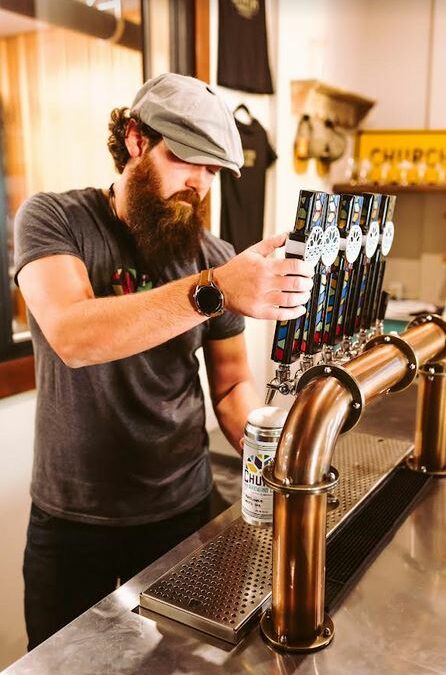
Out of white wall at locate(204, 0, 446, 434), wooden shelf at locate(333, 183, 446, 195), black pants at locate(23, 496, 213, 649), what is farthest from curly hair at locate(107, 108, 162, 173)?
wooden shelf at locate(333, 183, 446, 195)

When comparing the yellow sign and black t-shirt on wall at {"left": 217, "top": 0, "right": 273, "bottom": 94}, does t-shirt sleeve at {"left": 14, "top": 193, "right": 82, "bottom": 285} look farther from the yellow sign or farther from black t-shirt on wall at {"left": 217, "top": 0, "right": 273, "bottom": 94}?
the yellow sign

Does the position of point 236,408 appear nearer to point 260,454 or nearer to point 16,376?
point 260,454

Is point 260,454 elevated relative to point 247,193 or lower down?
lower down

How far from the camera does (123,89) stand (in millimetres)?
2727

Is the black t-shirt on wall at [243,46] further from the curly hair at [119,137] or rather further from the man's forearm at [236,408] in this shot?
the man's forearm at [236,408]

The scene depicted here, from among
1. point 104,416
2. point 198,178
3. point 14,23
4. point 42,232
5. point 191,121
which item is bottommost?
point 104,416

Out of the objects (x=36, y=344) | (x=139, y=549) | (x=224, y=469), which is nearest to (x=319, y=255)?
(x=36, y=344)

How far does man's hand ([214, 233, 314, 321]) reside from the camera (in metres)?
0.89

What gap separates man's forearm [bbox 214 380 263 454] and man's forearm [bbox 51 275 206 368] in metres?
0.46

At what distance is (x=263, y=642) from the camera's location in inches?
34.0

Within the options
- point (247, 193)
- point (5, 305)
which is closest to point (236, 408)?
point (5, 305)

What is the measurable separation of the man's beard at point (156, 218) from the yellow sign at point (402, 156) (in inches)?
124

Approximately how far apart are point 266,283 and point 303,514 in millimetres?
304

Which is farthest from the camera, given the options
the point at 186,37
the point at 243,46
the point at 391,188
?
the point at 391,188
